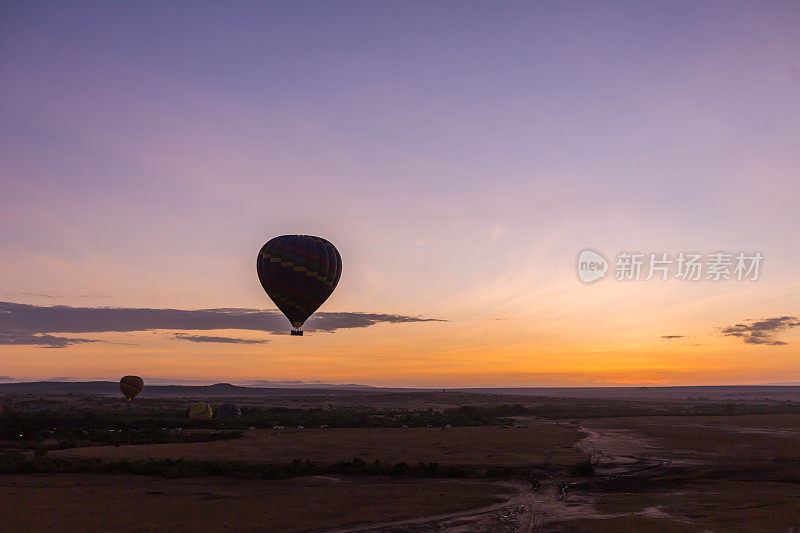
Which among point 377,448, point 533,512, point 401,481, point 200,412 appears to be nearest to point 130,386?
point 200,412

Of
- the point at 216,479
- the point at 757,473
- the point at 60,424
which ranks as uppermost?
the point at 757,473

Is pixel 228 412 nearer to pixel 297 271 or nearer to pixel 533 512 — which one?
pixel 297 271

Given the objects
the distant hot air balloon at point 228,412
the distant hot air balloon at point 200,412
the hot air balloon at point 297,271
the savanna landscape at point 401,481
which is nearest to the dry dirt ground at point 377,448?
the savanna landscape at point 401,481

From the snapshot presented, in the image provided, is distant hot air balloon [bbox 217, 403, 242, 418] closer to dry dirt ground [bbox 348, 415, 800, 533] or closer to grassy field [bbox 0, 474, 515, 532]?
grassy field [bbox 0, 474, 515, 532]

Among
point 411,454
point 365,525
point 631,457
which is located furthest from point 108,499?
point 631,457

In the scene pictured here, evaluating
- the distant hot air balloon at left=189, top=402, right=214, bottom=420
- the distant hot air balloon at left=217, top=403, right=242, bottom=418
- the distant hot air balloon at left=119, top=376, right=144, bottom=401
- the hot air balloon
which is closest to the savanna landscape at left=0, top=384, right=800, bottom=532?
the hot air balloon

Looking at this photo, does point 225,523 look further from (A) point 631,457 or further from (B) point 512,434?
(B) point 512,434

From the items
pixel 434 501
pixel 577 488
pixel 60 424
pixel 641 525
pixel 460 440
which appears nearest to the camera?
pixel 641 525
